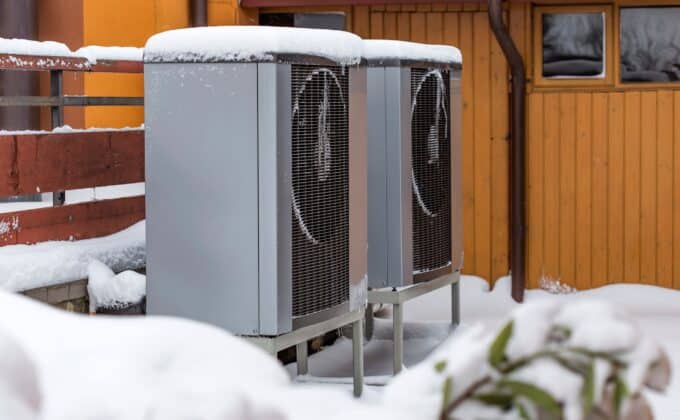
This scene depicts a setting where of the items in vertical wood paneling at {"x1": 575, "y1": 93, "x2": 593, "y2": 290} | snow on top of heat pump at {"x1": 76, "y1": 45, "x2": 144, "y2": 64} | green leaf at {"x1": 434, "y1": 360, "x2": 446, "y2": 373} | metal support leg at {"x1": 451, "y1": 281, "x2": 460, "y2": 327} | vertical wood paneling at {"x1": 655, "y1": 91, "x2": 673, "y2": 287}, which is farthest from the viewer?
vertical wood paneling at {"x1": 575, "y1": 93, "x2": 593, "y2": 290}

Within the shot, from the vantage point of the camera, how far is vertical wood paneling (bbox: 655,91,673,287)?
10.4 meters

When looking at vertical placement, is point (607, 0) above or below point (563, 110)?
above

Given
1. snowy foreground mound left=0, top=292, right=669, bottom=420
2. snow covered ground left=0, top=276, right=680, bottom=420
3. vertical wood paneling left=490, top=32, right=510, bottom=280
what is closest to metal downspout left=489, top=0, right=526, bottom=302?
vertical wood paneling left=490, top=32, right=510, bottom=280

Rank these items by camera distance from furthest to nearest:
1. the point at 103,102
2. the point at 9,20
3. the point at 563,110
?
the point at 563,110, the point at 9,20, the point at 103,102

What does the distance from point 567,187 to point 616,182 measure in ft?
1.17

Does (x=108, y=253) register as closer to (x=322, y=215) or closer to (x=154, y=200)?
(x=154, y=200)

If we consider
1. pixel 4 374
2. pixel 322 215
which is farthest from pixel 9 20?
pixel 4 374

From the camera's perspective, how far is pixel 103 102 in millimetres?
6730

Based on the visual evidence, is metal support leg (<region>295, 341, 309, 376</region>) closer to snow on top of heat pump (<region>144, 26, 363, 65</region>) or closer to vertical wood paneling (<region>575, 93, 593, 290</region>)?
snow on top of heat pump (<region>144, 26, 363, 65</region>)

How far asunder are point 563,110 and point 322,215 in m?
4.77

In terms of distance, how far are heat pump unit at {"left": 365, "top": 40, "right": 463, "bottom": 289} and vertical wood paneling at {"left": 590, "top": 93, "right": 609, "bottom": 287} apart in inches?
114

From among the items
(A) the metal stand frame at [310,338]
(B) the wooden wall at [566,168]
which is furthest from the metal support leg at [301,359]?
(B) the wooden wall at [566,168]

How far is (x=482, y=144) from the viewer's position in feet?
34.5

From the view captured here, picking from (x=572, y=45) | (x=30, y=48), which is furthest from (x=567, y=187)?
(x=30, y=48)
